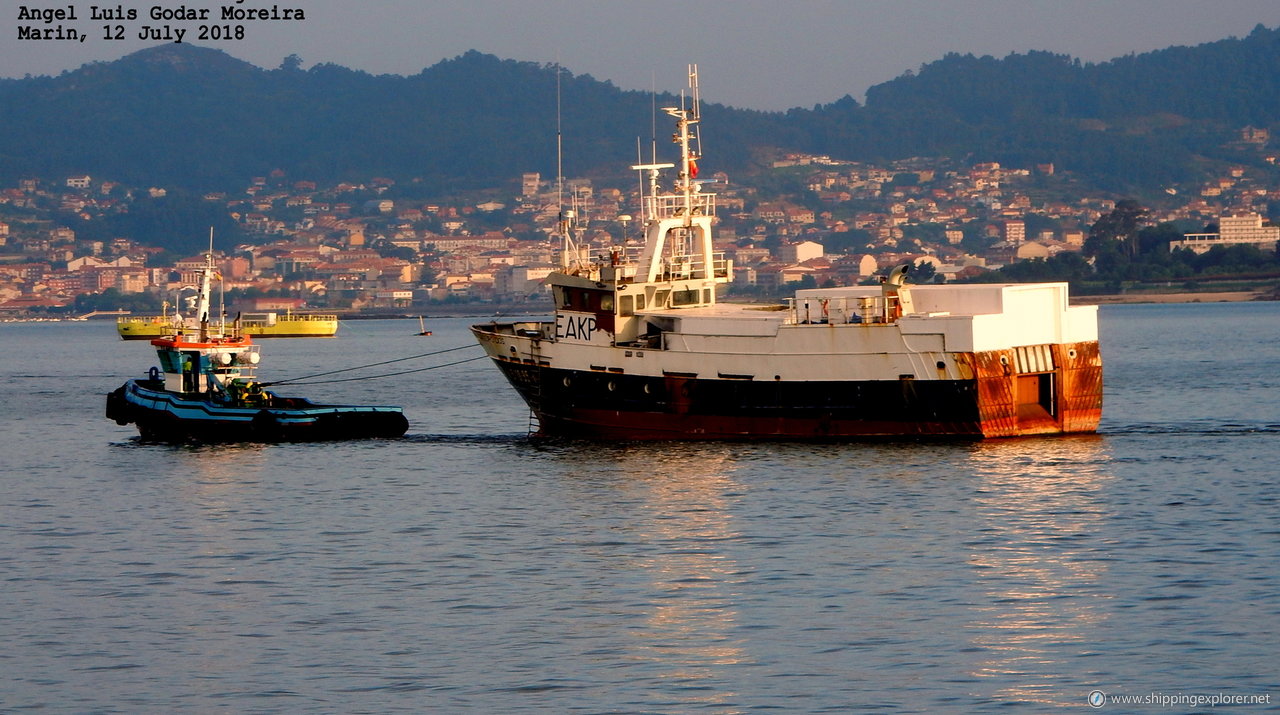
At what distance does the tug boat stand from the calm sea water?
2.70 ft

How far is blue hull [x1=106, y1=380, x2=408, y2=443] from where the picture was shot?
2179 inches

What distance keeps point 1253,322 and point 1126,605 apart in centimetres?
14726

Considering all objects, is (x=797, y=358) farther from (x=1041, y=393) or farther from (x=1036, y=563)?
(x=1036, y=563)

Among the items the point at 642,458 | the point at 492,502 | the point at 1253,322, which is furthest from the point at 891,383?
the point at 1253,322

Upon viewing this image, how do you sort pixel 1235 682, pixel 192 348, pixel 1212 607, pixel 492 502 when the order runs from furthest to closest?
pixel 192 348 → pixel 492 502 → pixel 1212 607 → pixel 1235 682

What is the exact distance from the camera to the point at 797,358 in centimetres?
4872

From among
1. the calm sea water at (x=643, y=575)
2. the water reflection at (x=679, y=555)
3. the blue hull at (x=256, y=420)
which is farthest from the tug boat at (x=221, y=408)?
the water reflection at (x=679, y=555)

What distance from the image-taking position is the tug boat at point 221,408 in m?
55.5

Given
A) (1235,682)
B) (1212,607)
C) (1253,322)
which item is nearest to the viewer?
(1235,682)

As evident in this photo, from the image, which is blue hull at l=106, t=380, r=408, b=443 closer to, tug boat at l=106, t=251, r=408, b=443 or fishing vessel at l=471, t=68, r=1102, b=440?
tug boat at l=106, t=251, r=408, b=443

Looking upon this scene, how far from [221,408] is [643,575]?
88.2 feet

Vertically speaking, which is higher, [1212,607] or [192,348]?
[192,348]

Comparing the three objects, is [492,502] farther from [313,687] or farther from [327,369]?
[327,369]

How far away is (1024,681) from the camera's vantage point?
24.1 m
